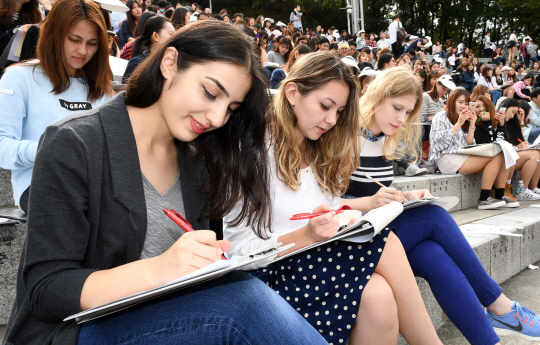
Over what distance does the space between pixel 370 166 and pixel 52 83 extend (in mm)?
1815

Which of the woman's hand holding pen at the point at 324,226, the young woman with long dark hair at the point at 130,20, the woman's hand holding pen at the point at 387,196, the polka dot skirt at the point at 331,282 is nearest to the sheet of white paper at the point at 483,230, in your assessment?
the woman's hand holding pen at the point at 387,196

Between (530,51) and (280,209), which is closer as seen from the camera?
(280,209)

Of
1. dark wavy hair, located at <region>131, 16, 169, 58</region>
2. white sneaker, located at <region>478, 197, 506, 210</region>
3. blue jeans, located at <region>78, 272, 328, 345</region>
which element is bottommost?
white sneaker, located at <region>478, 197, 506, 210</region>

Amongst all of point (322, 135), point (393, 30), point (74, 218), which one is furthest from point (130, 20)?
point (393, 30)

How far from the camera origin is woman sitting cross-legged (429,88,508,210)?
15.0 feet

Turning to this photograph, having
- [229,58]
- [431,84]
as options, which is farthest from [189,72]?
[431,84]

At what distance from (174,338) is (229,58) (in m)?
0.73

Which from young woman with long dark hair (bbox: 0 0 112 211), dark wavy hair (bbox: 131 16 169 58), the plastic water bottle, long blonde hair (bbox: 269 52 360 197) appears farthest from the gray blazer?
the plastic water bottle

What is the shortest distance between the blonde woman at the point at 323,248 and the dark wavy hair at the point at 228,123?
14cm

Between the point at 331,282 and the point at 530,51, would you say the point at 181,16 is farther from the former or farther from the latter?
the point at 530,51

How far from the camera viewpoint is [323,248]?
159 centimetres

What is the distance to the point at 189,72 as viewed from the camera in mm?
1213

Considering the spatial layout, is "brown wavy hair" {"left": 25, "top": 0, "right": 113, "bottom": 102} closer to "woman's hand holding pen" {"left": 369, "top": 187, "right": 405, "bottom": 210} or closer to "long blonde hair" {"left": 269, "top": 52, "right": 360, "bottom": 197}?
"long blonde hair" {"left": 269, "top": 52, "right": 360, "bottom": 197}

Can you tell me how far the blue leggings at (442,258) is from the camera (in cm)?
182
